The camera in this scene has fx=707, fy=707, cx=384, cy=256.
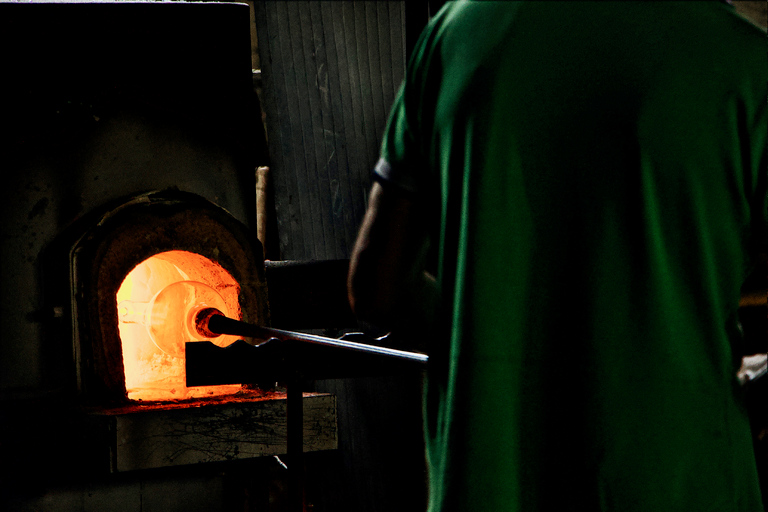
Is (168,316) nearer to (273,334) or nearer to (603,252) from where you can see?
(273,334)

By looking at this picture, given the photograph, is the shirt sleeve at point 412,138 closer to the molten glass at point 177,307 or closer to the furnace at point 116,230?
the furnace at point 116,230

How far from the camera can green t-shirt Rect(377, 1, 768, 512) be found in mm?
677

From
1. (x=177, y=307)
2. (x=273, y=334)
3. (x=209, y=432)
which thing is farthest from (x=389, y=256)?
(x=177, y=307)

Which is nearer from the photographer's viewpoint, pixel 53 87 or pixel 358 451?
pixel 53 87

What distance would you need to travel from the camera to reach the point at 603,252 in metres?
0.69

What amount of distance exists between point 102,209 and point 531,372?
5.31 ft

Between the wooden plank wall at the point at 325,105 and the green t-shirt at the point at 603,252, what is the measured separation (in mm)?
2512

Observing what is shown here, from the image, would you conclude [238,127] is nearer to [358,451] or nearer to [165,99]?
[165,99]

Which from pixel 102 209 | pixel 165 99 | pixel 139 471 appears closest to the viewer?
pixel 139 471

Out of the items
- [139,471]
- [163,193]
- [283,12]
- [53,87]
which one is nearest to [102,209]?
[163,193]

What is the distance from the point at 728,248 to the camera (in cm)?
70

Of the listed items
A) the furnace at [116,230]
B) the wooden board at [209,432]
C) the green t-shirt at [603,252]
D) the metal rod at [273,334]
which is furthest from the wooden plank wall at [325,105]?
the green t-shirt at [603,252]

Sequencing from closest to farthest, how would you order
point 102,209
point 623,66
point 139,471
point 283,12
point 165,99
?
point 623,66, point 139,471, point 102,209, point 165,99, point 283,12

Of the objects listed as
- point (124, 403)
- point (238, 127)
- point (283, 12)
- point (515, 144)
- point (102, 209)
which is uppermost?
point (283, 12)
